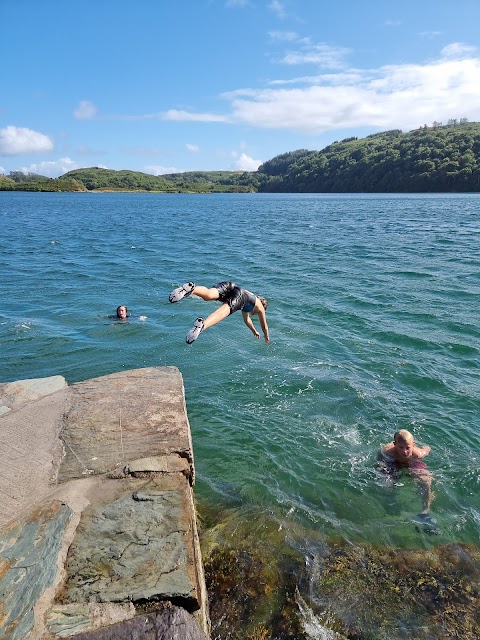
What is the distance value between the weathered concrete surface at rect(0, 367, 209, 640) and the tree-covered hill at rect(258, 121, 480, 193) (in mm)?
126900

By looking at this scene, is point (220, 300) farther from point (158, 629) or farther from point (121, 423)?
point (158, 629)

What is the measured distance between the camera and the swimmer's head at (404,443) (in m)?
8.45

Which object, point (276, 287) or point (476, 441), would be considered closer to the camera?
point (476, 441)

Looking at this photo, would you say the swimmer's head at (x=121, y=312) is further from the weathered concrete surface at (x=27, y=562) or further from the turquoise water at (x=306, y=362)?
the weathered concrete surface at (x=27, y=562)

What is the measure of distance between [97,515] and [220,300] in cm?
458

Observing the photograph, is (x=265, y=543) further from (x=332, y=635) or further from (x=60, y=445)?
(x=60, y=445)

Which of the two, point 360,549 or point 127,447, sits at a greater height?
point 127,447

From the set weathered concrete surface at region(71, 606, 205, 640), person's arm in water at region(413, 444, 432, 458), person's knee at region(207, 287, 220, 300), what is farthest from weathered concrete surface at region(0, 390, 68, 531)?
person's arm in water at region(413, 444, 432, 458)

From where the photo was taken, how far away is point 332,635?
546 centimetres

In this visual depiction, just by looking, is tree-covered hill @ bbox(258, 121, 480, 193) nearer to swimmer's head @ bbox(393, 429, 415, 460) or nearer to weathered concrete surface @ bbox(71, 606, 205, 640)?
swimmer's head @ bbox(393, 429, 415, 460)

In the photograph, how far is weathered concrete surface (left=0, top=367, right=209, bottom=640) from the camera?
13.8ft

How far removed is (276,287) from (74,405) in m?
16.8

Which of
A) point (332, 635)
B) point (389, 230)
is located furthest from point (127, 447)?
point (389, 230)

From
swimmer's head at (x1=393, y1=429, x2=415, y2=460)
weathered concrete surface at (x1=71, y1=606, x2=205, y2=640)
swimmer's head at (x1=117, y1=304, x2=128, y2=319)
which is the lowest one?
swimmer's head at (x1=117, y1=304, x2=128, y2=319)
